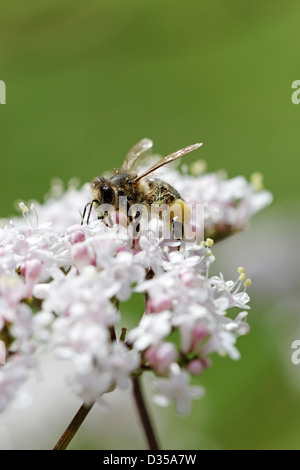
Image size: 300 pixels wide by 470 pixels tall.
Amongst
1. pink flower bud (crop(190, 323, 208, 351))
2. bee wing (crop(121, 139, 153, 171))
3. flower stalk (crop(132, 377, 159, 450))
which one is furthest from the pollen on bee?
pink flower bud (crop(190, 323, 208, 351))

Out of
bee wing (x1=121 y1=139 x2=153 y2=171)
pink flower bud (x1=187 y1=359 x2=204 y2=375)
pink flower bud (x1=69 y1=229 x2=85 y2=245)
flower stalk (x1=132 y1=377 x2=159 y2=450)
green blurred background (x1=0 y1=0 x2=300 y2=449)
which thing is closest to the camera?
pink flower bud (x1=187 y1=359 x2=204 y2=375)

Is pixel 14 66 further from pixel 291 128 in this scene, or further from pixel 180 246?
pixel 180 246

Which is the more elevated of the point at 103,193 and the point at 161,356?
the point at 103,193

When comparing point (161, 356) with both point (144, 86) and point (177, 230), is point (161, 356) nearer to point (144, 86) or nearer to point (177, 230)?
point (177, 230)

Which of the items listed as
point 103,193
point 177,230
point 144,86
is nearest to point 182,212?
point 177,230

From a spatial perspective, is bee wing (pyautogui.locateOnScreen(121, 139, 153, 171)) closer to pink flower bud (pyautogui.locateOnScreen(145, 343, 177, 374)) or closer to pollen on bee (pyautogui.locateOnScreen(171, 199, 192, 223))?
pollen on bee (pyautogui.locateOnScreen(171, 199, 192, 223))

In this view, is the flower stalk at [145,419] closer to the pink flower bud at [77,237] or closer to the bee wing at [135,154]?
the pink flower bud at [77,237]
